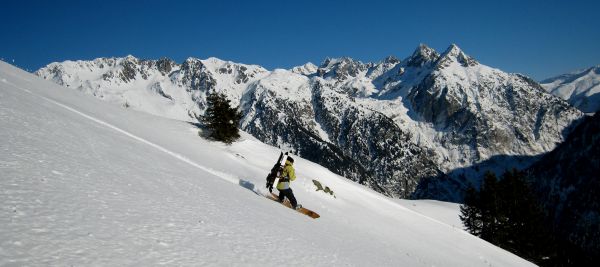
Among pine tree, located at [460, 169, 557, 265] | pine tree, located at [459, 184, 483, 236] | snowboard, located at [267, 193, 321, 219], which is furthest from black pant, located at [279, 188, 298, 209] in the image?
Result: pine tree, located at [459, 184, 483, 236]

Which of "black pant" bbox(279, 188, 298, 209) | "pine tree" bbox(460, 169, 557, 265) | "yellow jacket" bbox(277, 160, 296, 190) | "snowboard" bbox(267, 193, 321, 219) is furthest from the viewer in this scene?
"pine tree" bbox(460, 169, 557, 265)

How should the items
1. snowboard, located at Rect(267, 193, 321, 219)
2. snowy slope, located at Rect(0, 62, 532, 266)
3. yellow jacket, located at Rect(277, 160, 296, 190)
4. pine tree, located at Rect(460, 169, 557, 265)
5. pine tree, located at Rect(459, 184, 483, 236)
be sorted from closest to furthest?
1. snowy slope, located at Rect(0, 62, 532, 266)
2. snowboard, located at Rect(267, 193, 321, 219)
3. yellow jacket, located at Rect(277, 160, 296, 190)
4. pine tree, located at Rect(460, 169, 557, 265)
5. pine tree, located at Rect(459, 184, 483, 236)

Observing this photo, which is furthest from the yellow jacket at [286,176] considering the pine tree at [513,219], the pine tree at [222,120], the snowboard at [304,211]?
the pine tree at [513,219]

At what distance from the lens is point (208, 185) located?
17016mm

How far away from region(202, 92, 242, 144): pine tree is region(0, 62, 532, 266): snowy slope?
12.0 metres

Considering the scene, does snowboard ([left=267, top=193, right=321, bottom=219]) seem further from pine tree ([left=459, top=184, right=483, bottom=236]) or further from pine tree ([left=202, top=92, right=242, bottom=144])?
pine tree ([left=459, top=184, right=483, bottom=236])

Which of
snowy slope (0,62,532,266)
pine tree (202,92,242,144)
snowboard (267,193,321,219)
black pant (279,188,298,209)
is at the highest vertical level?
pine tree (202,92,242,144)

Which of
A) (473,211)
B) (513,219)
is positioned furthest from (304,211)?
(473,211)

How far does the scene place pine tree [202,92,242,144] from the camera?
3622 centimetres

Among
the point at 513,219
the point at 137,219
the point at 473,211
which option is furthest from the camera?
the point at 473,211

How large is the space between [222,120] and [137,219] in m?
27.5

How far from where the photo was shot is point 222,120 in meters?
36.5

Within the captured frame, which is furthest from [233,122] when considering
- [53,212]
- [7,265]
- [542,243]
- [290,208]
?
[542,243]

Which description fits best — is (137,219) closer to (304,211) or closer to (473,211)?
(304,211)
